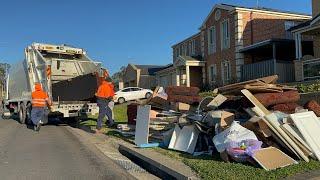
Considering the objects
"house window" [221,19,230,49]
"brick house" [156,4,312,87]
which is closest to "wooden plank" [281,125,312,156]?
"brick house" [156,4,312,87]

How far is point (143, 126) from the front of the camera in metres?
11.9

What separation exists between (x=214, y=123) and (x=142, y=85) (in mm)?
48567

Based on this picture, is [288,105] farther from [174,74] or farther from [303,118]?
[174,74]

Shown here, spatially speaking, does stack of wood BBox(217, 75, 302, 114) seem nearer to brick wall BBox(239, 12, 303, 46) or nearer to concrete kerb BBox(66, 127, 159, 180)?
concrete kerb BBox(66, 127, 159, 180)

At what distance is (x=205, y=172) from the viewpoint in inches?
311

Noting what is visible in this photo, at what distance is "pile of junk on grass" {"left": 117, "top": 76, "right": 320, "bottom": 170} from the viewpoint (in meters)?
8.41

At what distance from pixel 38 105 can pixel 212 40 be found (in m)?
21.1

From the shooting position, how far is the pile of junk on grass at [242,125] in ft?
27.6

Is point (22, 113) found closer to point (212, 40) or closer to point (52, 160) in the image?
point (52, 160)

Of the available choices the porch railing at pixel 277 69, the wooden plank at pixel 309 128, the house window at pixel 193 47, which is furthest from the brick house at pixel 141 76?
the wooden plank at pixel 309 128

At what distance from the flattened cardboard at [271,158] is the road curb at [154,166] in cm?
112

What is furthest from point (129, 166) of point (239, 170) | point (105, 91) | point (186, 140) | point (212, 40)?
point (212, 40)

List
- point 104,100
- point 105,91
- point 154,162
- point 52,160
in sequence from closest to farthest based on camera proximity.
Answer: point 154,162, point 52,160, point 104,100, point 105,91

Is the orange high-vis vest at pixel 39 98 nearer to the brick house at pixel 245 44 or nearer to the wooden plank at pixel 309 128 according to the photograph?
the wooden plank at pixel 309 128
